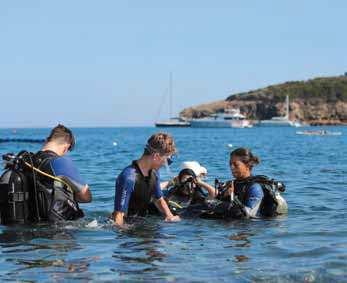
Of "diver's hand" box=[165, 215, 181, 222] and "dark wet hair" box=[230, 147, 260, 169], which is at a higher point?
"dark wet hair" box=[230, 147, 260, 169]

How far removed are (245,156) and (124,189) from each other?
2.10 metres

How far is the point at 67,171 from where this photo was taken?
8.23 m

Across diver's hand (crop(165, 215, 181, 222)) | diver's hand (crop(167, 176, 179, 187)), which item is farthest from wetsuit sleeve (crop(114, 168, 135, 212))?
diver's hand (crop(167, 176, 179, 187))

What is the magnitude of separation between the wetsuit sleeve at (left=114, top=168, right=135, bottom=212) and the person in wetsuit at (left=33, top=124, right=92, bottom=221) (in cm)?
47

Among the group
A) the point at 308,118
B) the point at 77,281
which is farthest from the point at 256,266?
the point at 308,118

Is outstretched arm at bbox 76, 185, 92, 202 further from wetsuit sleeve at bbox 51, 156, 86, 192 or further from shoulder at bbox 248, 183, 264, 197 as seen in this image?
shoulder at bbox 248, 183, 264, 197

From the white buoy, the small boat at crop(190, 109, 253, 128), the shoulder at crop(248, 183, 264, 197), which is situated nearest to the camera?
the white buoy

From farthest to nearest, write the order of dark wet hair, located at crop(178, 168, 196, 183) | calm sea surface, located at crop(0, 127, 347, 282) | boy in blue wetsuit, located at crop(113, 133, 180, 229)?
dark wet hair, located at crop(178, 168, 196, 183)
boy in blue wetsuit, located at crop(113, 133, 180, 229)
calm sea surface, located at crop(0, 127, 347, 282)

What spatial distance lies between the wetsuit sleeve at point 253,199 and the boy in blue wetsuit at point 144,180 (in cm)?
131

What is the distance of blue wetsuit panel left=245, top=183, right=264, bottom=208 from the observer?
10000mm

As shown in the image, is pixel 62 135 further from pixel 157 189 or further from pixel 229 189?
pixel 229 189

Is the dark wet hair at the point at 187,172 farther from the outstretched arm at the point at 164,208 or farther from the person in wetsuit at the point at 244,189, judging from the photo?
the outstretched arm at the point at 164,208

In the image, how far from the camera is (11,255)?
7.86m

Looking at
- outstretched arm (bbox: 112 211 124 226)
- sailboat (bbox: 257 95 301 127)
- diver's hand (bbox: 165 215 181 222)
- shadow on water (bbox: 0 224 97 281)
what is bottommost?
sailboat (bbox: 257 95 301 127)
